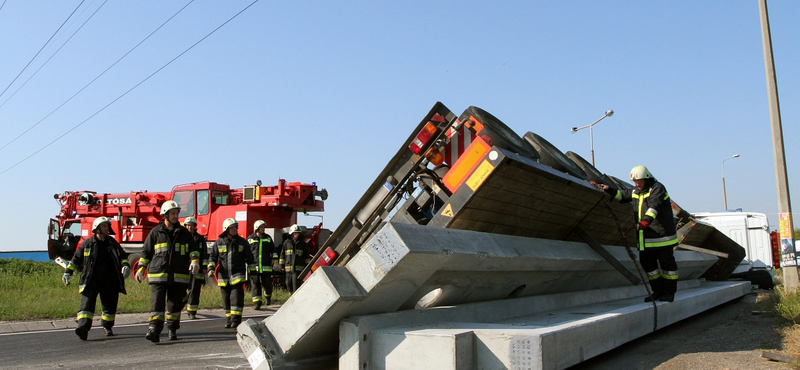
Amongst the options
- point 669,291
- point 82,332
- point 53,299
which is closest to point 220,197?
point 53,299

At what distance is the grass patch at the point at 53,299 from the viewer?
8.88 metres

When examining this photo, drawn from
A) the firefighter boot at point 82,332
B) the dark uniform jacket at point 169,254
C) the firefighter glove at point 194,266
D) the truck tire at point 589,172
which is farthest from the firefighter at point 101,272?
the truck tire at point 589,172

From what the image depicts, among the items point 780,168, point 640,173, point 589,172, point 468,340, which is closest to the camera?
point 468,340

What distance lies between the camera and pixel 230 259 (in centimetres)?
824

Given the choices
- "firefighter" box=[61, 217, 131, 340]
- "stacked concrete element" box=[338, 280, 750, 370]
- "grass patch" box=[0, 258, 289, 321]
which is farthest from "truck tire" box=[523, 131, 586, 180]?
"grass patch" box=[0, 258, 289, 321]

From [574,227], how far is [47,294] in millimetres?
10260

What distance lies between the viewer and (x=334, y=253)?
231 inches

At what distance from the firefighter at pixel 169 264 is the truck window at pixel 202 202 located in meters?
7.86

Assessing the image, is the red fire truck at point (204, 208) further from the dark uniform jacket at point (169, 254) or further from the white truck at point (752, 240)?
the white truck at point (752, 240)

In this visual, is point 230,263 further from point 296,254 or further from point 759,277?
point 759,277

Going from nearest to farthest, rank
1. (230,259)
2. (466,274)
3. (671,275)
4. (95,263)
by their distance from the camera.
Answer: (466,274), (671,275), (95,263), (230,259)

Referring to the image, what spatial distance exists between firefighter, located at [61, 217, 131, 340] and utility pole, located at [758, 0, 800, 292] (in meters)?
11.0

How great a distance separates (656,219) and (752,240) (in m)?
7.85

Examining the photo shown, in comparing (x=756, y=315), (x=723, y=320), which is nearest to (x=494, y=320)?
(x=723, y=320)
